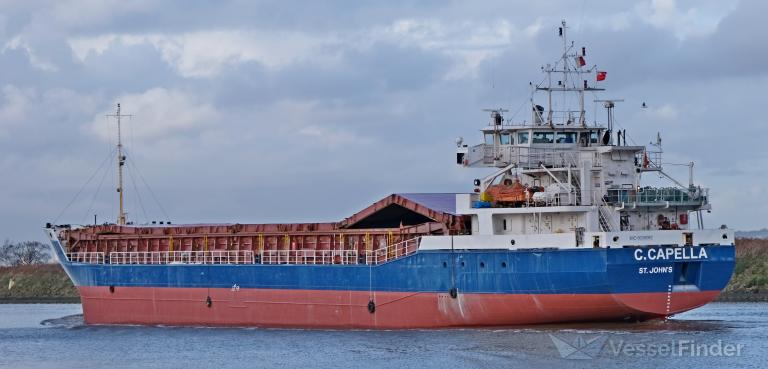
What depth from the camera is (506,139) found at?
47562mm

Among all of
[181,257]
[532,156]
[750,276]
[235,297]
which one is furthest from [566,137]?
[750,276]

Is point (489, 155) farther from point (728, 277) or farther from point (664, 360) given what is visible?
point (664, 360)

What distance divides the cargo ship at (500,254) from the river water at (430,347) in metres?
0.97

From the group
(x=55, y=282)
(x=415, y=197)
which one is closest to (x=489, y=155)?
(x=415, y=197)

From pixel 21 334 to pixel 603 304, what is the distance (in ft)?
79.3

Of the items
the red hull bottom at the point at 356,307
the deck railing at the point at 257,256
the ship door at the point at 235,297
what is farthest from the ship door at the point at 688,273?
the ship door at the point at 235,297

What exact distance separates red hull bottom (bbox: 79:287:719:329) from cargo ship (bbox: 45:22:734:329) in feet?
0.16

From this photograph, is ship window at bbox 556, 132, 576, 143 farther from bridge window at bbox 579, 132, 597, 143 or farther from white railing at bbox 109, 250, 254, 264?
white railing at bbox 109, 250, 254, 264

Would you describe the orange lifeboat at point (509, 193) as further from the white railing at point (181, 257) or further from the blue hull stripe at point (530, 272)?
the white railing at point (181, 257)

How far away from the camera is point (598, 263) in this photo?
42375 millimetres

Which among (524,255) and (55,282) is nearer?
(524,255)

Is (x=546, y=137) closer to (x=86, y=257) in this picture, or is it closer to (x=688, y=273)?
(x=688, y=273)

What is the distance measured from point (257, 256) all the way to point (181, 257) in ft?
12.2

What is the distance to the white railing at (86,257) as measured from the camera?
197 ft
